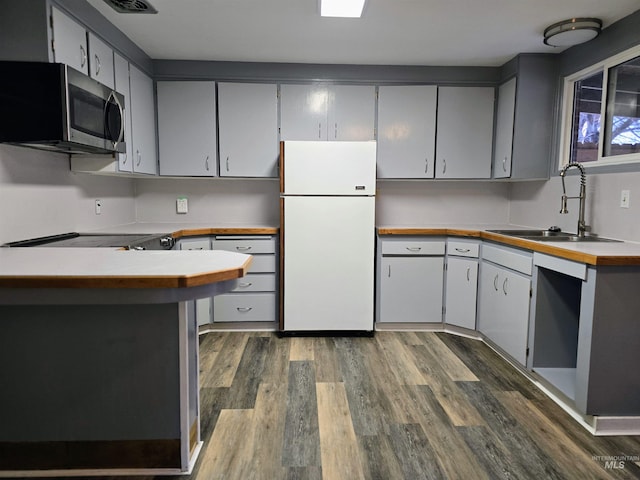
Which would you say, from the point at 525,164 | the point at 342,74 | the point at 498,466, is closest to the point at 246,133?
the point at 342,74

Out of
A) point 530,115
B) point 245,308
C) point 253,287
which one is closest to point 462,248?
point 530,115

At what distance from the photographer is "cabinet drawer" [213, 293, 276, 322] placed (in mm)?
3385

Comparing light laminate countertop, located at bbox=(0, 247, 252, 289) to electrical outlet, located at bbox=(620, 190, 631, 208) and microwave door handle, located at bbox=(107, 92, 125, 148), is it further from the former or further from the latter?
electrical outlet, located at bbox=(620, 190, 631, 208)

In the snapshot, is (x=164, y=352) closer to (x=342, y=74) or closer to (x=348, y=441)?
(x=348, y=441)

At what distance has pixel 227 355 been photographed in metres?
2.93

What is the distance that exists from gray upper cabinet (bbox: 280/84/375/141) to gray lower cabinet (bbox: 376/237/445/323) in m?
1.00

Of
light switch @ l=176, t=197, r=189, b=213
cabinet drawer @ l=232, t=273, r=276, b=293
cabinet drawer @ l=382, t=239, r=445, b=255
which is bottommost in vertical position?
cabinet drawer @ l=232, t=273, r=276, b=293

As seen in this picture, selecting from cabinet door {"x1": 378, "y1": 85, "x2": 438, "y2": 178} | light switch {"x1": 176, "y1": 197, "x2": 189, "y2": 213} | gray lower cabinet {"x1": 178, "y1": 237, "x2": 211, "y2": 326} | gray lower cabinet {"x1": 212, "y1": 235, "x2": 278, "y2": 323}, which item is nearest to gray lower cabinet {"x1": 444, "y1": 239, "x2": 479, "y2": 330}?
cabinet door {"x1": 378, "y1": 85, "x2": 438, "y2": 178}

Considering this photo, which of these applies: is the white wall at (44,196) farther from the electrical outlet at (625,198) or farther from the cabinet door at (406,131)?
the electrical outlet at (625,198)

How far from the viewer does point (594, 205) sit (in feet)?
9.01

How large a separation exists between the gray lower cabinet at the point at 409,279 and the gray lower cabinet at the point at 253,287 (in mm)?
873

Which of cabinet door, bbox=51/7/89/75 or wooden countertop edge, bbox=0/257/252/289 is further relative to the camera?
cabinet door, bbox=51/7/89/75

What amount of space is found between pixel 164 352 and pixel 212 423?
66cm

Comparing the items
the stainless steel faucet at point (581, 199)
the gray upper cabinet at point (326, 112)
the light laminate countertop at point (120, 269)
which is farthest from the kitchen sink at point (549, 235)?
the light laminate countertop at point (120, 269)
